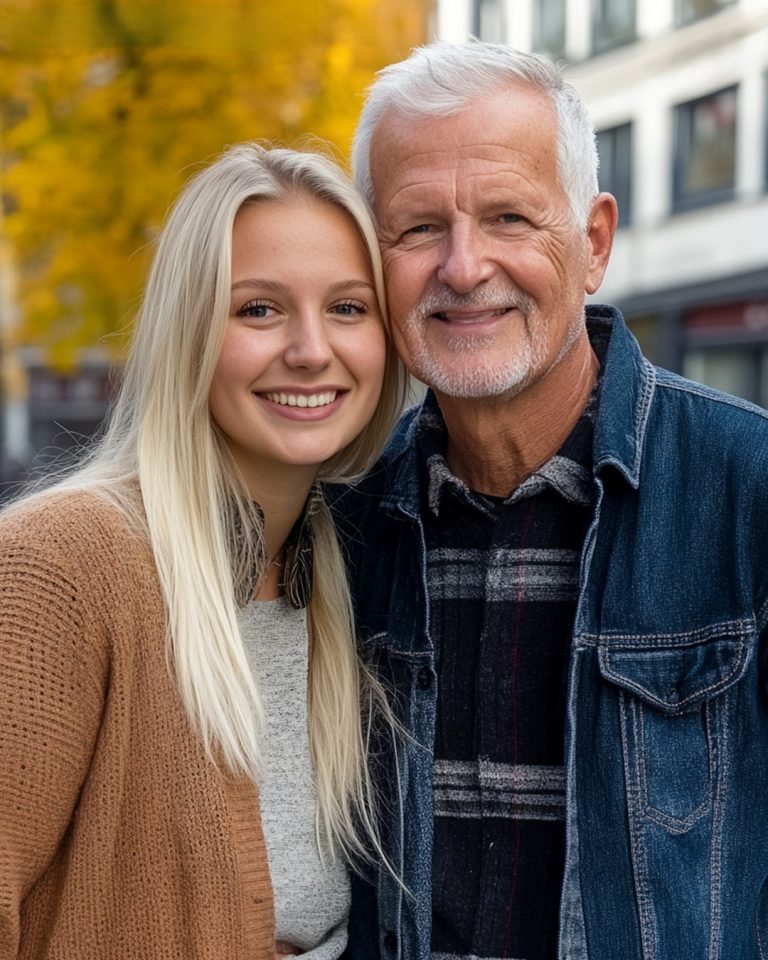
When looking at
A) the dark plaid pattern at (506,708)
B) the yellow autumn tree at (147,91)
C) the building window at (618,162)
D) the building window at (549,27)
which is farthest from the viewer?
the building window at (618,162)

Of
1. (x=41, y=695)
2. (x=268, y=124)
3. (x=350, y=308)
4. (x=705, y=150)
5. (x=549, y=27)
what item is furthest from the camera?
(x=549, y=27)

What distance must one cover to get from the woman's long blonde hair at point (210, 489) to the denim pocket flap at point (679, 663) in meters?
0.56

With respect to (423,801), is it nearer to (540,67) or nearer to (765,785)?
(765,785)

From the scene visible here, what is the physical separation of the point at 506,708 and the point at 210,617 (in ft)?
1.91

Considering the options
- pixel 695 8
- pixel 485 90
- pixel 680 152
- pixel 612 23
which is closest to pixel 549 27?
pixel 612 23

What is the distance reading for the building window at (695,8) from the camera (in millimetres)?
11078

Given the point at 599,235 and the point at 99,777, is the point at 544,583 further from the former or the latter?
the point at 99,777

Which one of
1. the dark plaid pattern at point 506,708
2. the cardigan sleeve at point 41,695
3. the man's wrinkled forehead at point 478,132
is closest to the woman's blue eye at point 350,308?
the man's wrinkled forehead at point 478,132

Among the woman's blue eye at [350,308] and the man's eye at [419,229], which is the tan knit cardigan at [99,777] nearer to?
the woman's blue eye at [350,308]

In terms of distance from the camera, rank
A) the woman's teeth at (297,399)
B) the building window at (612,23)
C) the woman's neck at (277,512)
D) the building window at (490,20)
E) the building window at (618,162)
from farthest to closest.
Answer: the building window at (618,162), the building window at (612,23), the building window at (490,20), the woman's neck at (277,512), the woman's teeth at (297,399)

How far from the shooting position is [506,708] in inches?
94.7

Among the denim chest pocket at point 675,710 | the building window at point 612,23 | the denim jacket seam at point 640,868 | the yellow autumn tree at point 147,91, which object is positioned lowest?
the denim jacket seam at point 640,868

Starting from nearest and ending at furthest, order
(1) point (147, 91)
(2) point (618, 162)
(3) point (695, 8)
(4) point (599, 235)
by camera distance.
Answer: (4) point (599, 235) → (1) point (147, 91) → (3) point (695, 8) → (2) point (618, 162)

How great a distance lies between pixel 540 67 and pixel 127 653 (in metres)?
1.37
